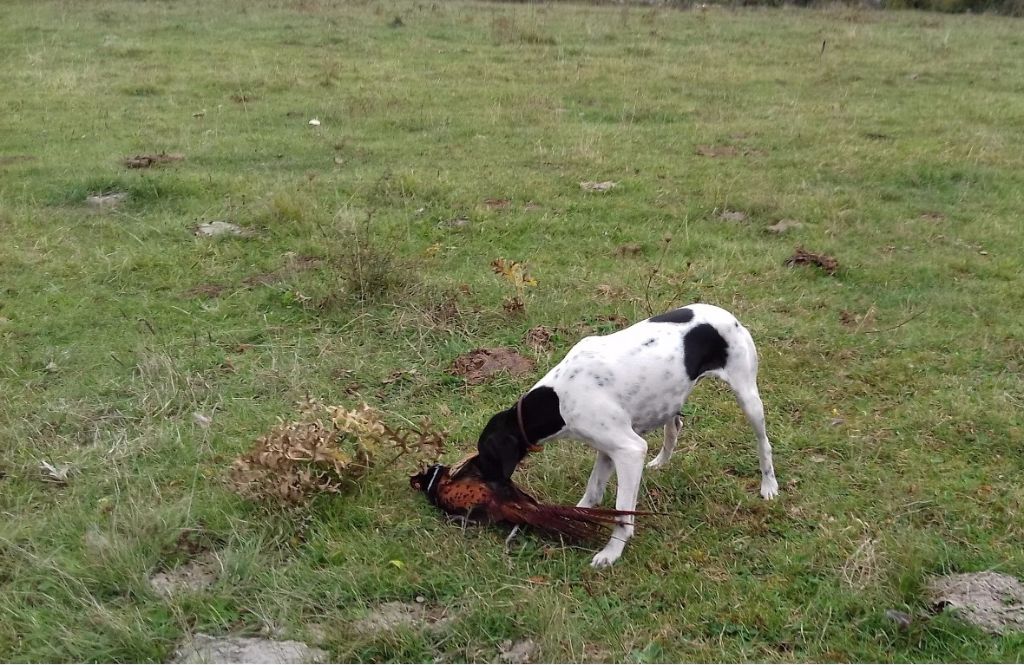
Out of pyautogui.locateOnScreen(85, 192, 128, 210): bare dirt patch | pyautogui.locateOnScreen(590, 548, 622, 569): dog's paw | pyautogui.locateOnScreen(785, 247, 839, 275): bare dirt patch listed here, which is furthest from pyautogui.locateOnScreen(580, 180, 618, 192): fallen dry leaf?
pyautogui.locateOnScreen(590, 548, 622, 569): dog's paw

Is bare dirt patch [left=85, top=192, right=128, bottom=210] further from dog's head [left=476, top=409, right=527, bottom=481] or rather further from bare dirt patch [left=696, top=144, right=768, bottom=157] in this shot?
bare dirt patch [left=696, top=144, right=768, bottom=157]

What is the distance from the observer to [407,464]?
4477mm

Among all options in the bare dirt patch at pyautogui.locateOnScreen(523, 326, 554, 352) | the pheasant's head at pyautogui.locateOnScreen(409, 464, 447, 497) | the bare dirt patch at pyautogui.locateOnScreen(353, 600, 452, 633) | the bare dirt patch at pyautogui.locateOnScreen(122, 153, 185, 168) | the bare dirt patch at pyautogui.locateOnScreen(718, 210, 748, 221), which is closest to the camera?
the bare dirt patch at pyautogui.locateOnScreen(353, 600, 452, 633)

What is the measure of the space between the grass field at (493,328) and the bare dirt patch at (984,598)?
0.08 m

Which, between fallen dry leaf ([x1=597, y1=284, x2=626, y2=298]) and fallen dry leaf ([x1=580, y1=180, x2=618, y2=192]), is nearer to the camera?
fallen dry leaf ([x1=597, y1=284, x2=626, y2=298])

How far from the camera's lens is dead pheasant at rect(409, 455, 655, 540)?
3.81 metres

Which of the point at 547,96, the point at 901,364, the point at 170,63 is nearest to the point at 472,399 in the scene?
the point at 901,364

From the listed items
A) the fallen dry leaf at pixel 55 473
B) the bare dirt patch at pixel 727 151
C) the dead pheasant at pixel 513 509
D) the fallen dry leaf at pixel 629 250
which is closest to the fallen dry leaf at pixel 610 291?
the fallen dry leaf at pixel 629 250

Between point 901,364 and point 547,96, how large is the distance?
25.9 feet

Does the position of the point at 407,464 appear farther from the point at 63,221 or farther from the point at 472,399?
the point at 63,221

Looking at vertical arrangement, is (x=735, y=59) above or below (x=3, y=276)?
above

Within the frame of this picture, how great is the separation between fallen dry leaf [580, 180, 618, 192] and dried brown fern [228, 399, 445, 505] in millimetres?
4835

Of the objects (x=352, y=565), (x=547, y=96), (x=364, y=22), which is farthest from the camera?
(x=364, y=22)

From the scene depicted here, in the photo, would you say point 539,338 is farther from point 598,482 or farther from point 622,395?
point 622,395
